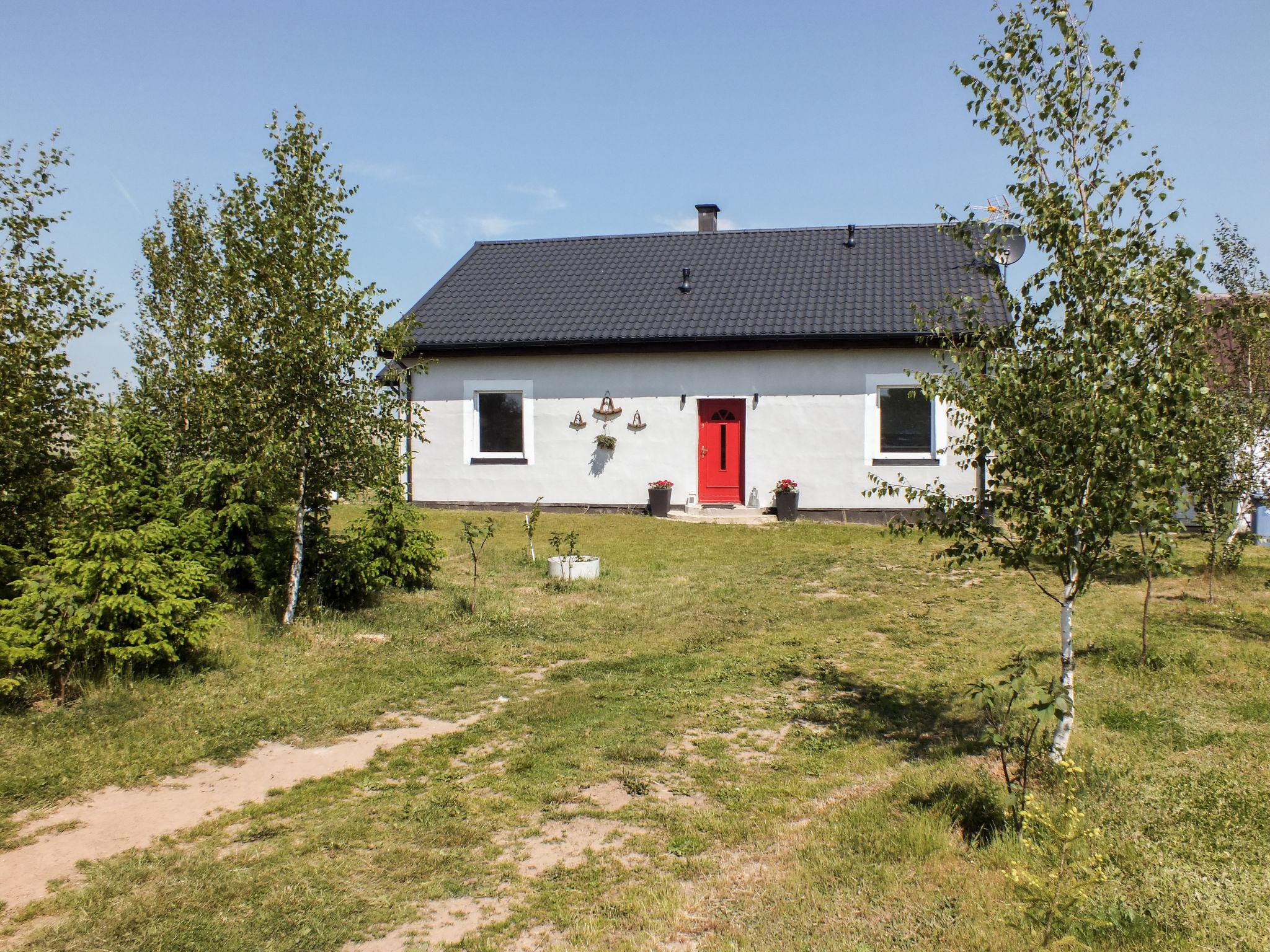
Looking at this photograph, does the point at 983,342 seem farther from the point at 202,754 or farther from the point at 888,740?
the point at 202,754

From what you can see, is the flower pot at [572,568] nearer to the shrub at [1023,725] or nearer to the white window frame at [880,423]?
the shrub at [1023,725]

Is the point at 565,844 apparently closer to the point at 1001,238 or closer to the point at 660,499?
the point at 1001,238

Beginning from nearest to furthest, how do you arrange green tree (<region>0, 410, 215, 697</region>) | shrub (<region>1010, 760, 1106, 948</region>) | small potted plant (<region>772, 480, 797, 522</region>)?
shrub (<region>1010, 760, 1106, 948</region>) < green tree (<region>0, 410, 215, 697</region>) < small potted plant (<region>772, 480, 797, 522</region>)

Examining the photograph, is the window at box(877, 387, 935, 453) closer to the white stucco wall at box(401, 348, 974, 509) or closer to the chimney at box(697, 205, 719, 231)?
the white stucco wall at box(401, 348, 974, 509)

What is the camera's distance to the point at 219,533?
9.19 meters

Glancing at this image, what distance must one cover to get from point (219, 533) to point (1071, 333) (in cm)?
809

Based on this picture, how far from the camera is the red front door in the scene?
59.6ft

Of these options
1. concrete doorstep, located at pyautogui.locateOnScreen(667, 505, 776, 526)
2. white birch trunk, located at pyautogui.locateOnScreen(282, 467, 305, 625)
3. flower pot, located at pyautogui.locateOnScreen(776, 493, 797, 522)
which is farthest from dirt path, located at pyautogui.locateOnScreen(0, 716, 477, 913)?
flower pot, located at pyautogui.locateOnScreen(776, 493, 797, 522)

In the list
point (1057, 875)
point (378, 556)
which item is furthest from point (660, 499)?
point (1057, 875)

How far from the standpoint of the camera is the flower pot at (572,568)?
11430 millimetres

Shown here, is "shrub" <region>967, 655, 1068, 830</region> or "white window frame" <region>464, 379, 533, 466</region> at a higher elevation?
"white window frame" <region>464, 379, 533, 466</region>

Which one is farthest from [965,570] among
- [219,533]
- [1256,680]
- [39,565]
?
[39,565]

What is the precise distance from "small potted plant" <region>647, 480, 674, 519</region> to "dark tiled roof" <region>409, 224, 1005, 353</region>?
296cm

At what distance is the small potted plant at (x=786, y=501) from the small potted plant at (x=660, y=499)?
218cm
